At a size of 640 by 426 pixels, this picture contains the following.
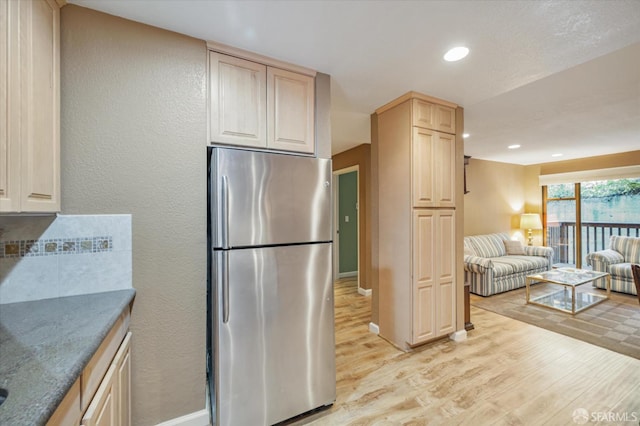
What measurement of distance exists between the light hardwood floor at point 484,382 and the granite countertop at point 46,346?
1.43 metres

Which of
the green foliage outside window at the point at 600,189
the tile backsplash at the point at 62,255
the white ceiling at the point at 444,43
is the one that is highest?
the white ceiling at the point at 444,43

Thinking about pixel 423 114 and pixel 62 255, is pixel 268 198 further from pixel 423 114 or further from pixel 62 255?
pixel 423 114

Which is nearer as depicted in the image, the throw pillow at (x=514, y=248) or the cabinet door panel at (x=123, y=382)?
the cabinet door panel at (x=123, y=382)

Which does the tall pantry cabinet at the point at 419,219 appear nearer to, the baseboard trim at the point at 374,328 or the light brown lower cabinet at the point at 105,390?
the baseboard trim at the point at 374,328

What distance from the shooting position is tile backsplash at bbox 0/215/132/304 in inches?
49.6

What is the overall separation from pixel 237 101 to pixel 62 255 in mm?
1297

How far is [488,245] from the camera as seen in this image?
505cm

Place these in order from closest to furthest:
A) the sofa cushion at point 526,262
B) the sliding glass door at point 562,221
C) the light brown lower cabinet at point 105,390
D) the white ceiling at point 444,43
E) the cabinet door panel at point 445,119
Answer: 1. the light brown lower cabinet at point 105,390
2. the white ceiling at point 444,43
3. the cabinet door panel at point 445,119
4. the sofa cushion at point 526,262
5. the sliding glass door at point 562,221

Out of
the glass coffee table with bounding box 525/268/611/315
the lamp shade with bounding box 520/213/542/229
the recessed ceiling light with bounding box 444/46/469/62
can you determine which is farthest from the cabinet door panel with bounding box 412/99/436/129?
the lamp shade with bounding box 520/213/542/229

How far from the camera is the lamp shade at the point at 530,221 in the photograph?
5.78 meters

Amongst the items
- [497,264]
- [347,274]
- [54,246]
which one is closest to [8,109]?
[54,246]

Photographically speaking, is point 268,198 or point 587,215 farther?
point 587,215

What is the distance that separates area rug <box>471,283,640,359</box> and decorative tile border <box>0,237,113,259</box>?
429cm

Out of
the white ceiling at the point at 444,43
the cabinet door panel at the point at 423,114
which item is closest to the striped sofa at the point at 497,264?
the cabinet door panel at the point at 423,114
